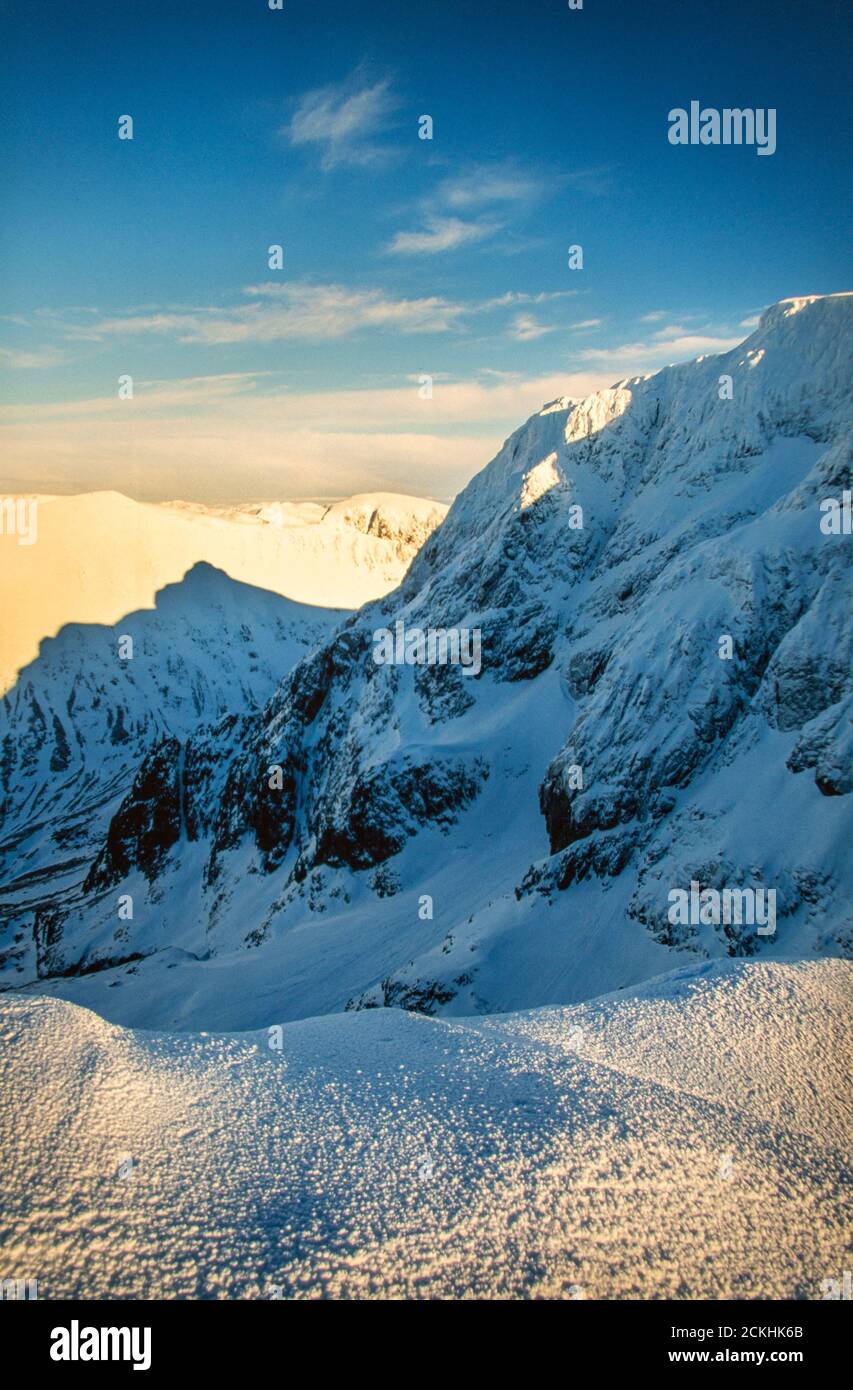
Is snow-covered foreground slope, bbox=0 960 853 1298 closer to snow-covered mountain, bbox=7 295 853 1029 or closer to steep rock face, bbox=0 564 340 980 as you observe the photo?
snow-covered mountain, bbox=7 295 853 1029

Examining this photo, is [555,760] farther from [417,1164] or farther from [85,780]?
[85,780]

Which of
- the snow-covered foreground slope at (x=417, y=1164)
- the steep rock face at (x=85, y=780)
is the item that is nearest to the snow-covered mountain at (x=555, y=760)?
the steep rock face at (x=85, y=780)

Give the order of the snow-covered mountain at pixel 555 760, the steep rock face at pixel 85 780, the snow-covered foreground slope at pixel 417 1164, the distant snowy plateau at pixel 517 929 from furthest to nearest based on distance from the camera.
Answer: the steep rock face at pixel 85 780 → the snow-covered mountain at pixel 555 760 → the distant snowy plateau at pixel 517 929 → the snow-covered foreground slope at pixel 417 1164

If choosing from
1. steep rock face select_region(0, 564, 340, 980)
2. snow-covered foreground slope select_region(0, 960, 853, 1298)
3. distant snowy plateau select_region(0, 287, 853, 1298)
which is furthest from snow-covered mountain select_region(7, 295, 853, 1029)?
snow-covered foreground slope select_region(0, 960, 853, 1298)

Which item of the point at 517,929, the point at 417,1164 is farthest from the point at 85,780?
the point at 417,1164

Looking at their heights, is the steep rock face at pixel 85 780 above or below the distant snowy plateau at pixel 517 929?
below

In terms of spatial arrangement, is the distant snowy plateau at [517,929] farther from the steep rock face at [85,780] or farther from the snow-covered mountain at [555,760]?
the steep rock face at [85,780]
